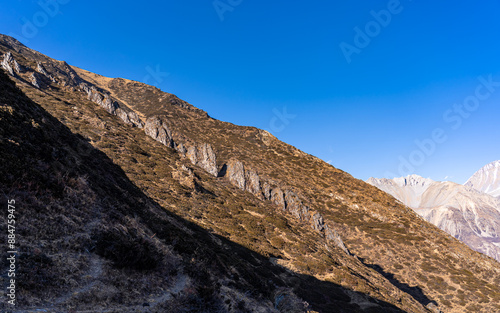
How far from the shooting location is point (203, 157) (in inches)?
2515

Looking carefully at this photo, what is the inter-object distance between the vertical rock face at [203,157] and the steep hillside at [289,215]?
0.29 metres

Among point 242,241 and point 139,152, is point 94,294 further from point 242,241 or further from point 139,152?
point 139,152

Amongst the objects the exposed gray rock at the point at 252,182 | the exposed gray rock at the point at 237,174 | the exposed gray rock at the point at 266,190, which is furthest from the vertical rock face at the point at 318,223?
the exposed gray rock at the point at 237,174

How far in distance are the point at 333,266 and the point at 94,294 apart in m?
32.9

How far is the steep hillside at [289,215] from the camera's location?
98.3ft

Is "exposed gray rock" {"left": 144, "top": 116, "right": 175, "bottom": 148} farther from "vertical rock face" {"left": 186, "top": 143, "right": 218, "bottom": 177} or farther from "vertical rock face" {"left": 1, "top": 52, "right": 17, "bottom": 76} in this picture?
"vertical rock face" {"left": 1, "top": 52, "right": 17, "bottom": 76}

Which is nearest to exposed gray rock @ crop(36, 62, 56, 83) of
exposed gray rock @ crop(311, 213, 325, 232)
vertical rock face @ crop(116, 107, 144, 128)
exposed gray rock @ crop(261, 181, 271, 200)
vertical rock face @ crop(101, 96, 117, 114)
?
vertical rock face @ crop(101, 96, 117, 114)

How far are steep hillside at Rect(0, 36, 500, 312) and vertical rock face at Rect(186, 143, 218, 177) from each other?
291 millimetres

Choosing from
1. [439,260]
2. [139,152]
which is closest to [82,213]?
[139,152]

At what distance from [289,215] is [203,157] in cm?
2787

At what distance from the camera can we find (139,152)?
152 feet

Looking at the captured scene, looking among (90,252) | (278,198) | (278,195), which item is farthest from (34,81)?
(90,252)

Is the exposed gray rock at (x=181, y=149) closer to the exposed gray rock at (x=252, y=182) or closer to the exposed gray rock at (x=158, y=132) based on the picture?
the exposed gray rock at (x=158, y=132)

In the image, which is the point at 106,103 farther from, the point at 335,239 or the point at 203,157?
the point at 335,239
